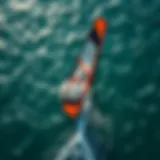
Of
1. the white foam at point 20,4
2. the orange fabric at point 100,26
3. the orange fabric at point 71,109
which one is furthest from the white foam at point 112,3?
the orange fabric at point 71,109

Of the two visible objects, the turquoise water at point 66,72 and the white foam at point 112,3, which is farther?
the white foam at point 112,3

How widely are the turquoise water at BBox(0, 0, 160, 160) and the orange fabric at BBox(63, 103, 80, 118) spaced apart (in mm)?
33

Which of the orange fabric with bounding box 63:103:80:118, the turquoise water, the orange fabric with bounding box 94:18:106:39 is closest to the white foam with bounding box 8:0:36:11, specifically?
the turquoise water

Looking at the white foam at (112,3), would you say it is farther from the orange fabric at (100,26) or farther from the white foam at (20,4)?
the white foam at (20,4)

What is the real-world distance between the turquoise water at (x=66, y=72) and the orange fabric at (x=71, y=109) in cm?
3

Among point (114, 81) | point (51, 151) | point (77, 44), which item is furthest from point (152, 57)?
point (51, 151)

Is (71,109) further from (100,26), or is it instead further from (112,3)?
(112,3)

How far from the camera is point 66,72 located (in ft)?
7.09

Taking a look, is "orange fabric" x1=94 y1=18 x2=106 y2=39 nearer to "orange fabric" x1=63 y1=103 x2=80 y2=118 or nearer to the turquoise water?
the turquoise water

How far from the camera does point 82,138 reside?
1935 millimetres

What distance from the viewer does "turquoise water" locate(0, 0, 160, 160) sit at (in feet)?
6.50

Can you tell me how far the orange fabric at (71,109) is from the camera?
200 centimetres

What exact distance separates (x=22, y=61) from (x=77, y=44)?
0.33m

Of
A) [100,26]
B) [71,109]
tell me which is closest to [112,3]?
[100,26]
